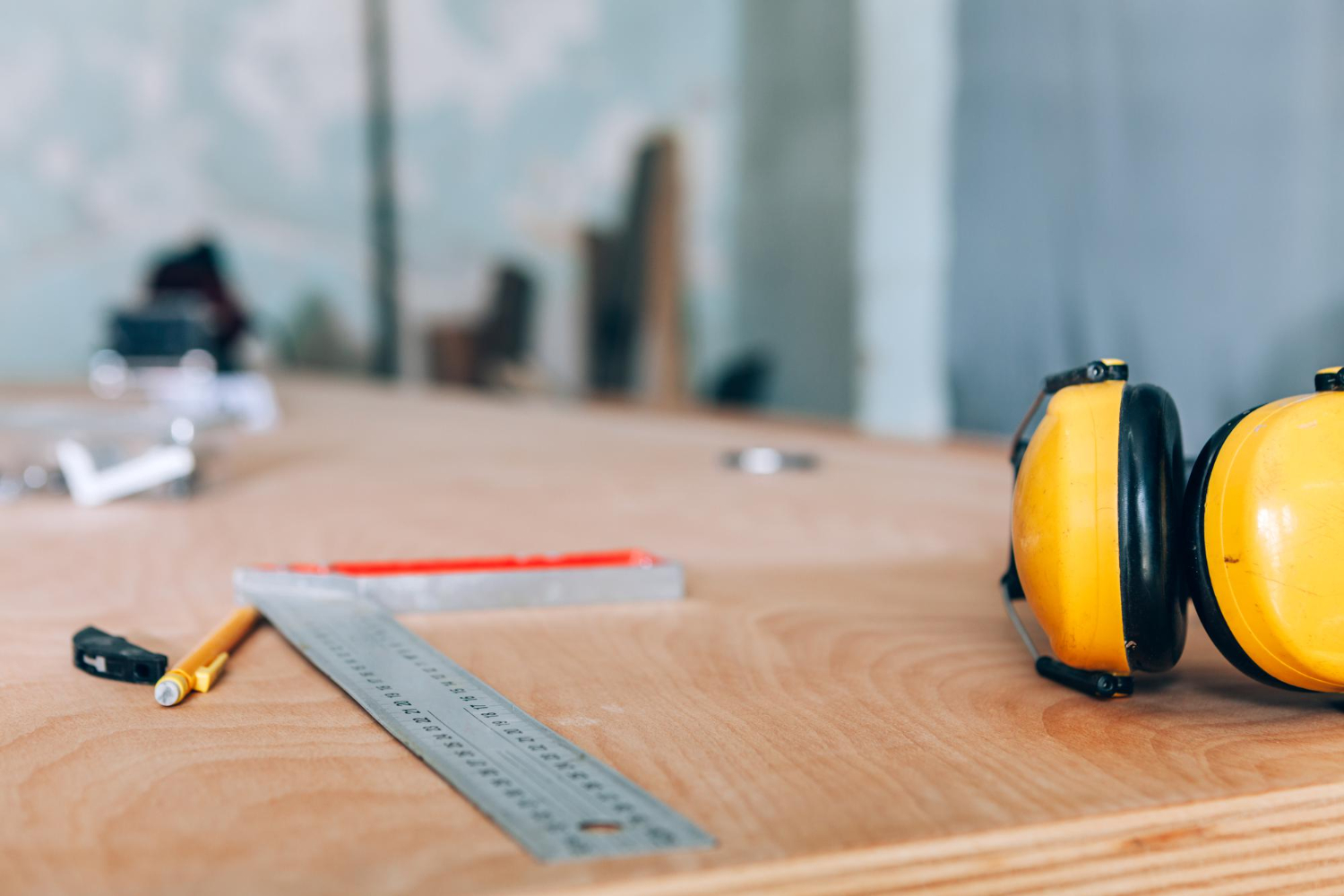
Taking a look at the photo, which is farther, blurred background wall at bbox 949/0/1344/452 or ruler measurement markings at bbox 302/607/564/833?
blurred background wall at bbox 949/0/1344/452

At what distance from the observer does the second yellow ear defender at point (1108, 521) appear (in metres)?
0.59

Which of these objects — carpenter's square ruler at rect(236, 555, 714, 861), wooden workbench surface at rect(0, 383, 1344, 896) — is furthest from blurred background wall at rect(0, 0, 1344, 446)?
carpenter's square ruler at rect(236, 555, 714, 861)

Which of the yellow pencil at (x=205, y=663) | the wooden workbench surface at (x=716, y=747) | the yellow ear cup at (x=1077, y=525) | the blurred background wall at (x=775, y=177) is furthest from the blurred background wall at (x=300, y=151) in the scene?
the yellow ear cup at (x=1077, y=525)

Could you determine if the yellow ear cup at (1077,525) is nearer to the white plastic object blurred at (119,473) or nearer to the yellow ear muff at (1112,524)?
the yellow ear muff at (1112,524)

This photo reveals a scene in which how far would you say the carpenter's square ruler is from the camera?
47 cm

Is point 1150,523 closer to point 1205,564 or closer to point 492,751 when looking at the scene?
point 1205,564

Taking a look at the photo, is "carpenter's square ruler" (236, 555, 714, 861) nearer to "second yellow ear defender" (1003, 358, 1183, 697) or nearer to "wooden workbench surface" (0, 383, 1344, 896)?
"wooden workbench surface" (0, 383, 1344, 896)

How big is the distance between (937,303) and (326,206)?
16.8ft

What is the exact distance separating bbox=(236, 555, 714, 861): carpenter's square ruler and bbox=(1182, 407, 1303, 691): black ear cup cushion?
0.95ft

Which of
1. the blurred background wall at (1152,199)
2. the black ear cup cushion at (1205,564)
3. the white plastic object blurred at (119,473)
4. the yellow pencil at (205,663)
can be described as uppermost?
the blurred background wall at (1152,199)

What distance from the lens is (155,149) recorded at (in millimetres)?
7199

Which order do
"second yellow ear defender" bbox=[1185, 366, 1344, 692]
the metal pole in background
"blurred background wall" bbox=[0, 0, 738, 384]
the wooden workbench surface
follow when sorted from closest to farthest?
the wooden workbench surface < "second yellow ear defender" bbox=[1185, 366, 1344, 692] < "blurred background wall" bbox=[0, 0, 738, 384] < the metal pole in background

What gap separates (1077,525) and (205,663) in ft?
1.67

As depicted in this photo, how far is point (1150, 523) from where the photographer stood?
59 centimetres
